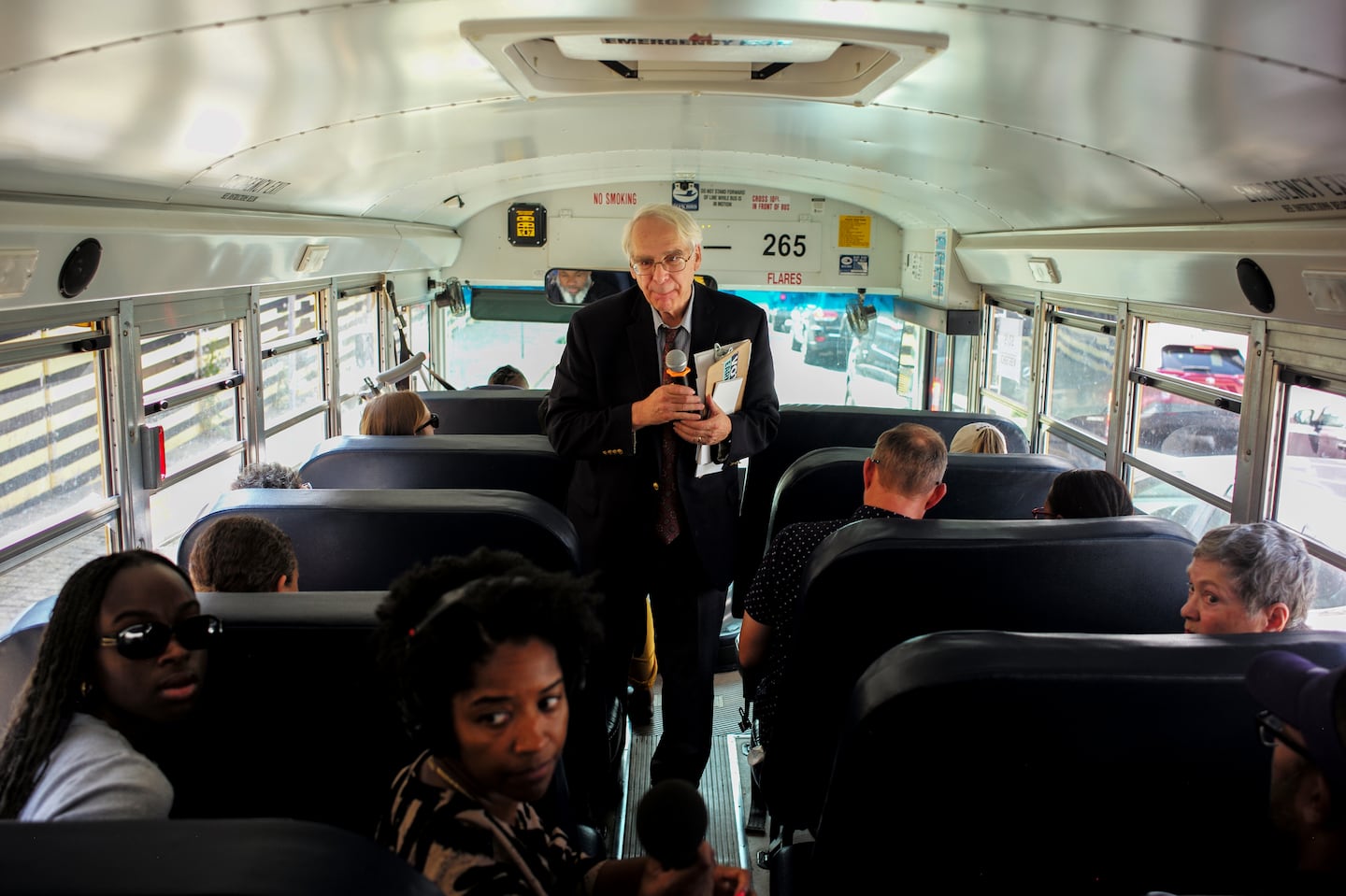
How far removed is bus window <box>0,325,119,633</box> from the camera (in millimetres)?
3219

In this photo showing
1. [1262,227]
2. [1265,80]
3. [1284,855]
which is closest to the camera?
[1284,855]

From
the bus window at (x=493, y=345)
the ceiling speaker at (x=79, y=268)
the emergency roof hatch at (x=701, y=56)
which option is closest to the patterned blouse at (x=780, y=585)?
the emergency roof hatch at (x=701, y=56)

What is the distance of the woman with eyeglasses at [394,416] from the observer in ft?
13.0

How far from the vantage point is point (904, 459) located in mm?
2662

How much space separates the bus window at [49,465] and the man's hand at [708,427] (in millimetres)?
1985

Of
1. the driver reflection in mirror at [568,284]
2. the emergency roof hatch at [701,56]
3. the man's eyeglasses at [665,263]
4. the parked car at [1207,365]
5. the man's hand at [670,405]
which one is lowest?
the man's hand at [670,405]

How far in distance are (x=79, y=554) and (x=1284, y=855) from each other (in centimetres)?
364

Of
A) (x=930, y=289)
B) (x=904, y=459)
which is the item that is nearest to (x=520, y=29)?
(x=904, y=459)

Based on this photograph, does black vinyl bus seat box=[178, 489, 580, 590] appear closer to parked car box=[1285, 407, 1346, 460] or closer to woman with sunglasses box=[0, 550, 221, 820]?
woman with sunglasses box=[0, 550, 221, 820]

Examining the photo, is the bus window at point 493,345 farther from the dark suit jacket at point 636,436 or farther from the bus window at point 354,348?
the dark suit jacket at point 636,436

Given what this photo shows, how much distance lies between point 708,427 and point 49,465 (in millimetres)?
2205

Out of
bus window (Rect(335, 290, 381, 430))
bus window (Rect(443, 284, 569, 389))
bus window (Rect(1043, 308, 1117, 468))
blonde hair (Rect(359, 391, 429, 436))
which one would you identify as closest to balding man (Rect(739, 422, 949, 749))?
blonde hair (Rect(359, 391, 429, 436))

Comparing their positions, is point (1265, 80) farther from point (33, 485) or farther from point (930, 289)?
point (930, 289)

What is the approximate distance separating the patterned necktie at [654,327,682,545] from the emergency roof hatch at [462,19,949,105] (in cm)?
88
